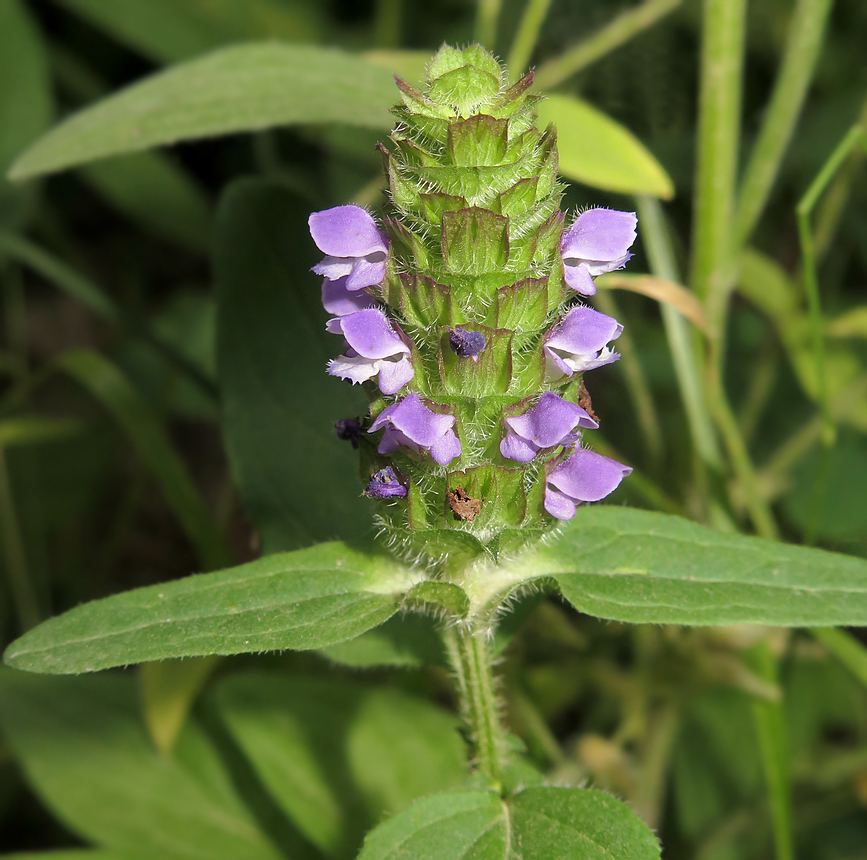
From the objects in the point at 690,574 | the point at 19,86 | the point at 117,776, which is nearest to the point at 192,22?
the point at 19,86

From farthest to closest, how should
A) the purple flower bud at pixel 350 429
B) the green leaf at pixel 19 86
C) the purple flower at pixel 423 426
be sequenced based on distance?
the green leaf at pixel 19 86
the purple flower bud at pixel 350 429
the purple flower at pixel 423 426

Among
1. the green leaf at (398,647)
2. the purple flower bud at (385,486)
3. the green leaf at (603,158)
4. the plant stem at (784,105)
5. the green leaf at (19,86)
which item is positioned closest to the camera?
the purple flower bud at (385,486)

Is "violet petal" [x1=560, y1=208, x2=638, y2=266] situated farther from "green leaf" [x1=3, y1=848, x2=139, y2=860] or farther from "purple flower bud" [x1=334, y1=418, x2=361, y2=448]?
"green leaf" [x1=3, y1=848, x2=139, y2=860]

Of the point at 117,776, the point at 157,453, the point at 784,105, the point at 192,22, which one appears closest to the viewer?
the point at 117,776

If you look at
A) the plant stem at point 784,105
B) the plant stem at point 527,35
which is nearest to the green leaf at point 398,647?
the plant stem at point 784,105

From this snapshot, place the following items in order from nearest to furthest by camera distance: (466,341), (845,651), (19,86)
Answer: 1. (466,341)
2. (845,651)
3. (19,86)

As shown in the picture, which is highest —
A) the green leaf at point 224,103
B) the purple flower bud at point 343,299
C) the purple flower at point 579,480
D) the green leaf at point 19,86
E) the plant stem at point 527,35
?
the green leaf at point 19,86

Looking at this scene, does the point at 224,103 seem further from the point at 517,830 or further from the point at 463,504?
the point at 517,830

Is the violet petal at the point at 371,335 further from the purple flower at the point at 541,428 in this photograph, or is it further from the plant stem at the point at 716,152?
the plant stem at the point at 716,152
